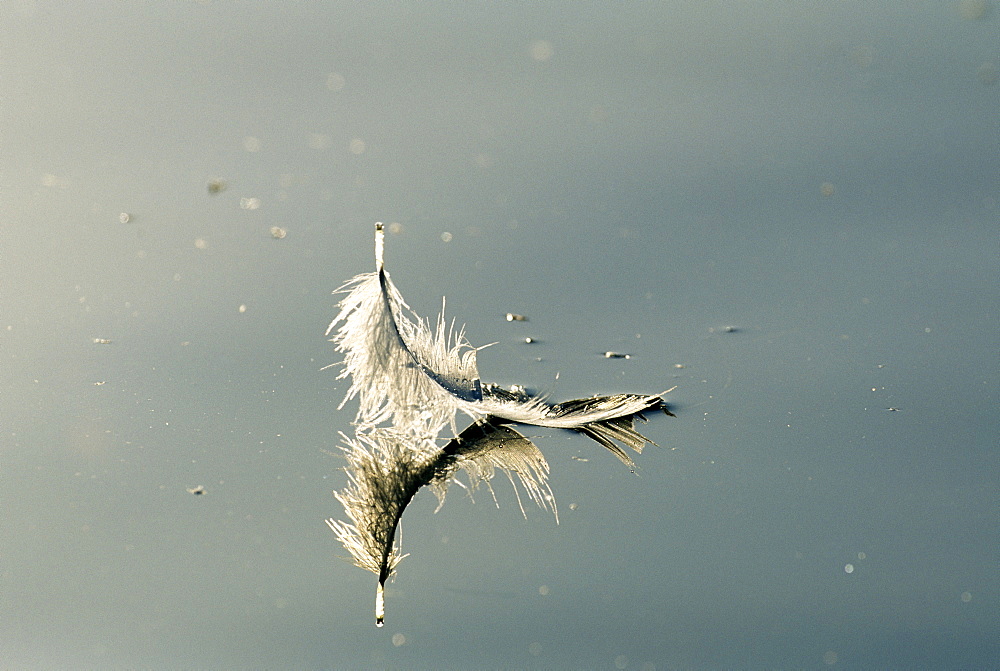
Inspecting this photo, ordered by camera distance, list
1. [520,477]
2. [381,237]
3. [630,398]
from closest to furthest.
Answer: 1. [381,237]
2. [520,477]
3. [630,398]

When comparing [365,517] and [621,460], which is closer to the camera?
[365,517]

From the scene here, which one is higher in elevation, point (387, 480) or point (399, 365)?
point (399, 365)

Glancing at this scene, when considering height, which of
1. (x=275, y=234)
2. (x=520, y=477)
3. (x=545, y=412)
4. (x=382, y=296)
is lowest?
(x=520, y=477)

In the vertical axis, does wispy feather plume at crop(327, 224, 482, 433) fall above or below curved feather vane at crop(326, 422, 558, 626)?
above

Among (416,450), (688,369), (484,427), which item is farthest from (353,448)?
(688,369)

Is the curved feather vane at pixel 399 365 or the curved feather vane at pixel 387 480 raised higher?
the curved feather vane at pixel 399 365

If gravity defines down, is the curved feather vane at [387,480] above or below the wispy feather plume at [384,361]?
below

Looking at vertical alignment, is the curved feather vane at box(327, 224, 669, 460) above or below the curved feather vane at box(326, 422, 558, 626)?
above

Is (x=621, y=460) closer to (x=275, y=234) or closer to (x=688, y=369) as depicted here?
(x=688, y=369)
